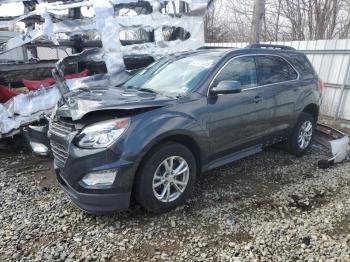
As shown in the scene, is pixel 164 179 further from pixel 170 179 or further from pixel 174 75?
pixel 174 75

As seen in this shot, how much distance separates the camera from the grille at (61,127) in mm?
3538

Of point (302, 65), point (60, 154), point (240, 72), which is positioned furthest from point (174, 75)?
point (302, 65)

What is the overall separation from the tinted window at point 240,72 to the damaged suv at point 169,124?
0.04ft

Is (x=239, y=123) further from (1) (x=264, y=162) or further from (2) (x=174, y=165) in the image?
(1) (x=264, y=162)

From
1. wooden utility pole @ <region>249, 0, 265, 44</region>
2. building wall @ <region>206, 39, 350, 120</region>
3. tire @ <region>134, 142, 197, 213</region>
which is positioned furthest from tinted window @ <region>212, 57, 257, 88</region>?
wooden utility pole @ <region>249, 0, 265, 44</region>

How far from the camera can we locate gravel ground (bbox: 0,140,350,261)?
3.18 metres

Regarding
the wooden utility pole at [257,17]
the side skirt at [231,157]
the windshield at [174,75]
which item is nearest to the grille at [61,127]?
the windshield at [174,75]

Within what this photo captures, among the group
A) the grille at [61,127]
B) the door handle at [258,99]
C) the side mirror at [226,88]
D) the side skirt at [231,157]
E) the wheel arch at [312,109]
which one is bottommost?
the side skirt at [231,157]

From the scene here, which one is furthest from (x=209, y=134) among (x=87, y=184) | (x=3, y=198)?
(x=3, y=198)

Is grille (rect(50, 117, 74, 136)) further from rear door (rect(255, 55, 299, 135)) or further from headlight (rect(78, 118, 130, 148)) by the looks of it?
rear door (rect(255, 55, 299, 135))

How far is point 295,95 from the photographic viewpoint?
5270mm

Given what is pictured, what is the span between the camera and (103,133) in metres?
3.29

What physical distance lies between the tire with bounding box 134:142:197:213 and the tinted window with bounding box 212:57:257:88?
3.32 feet

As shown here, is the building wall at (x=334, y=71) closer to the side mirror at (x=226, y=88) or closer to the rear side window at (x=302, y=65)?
the rear side window at (x=302, y=65)
